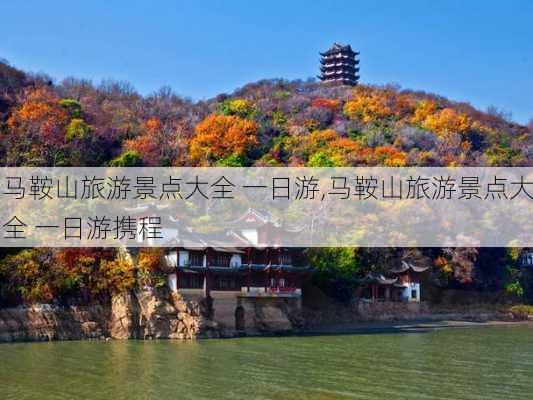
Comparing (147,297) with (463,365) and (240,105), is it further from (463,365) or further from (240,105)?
(240,105)

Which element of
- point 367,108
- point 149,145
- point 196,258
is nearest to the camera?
point 196,258

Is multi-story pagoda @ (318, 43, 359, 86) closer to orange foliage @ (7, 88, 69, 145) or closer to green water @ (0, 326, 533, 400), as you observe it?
orange foliage @ (7, 88, 69, 145)

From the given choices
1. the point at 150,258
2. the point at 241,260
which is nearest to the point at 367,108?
the point at 241,260

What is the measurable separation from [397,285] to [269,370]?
32.9m

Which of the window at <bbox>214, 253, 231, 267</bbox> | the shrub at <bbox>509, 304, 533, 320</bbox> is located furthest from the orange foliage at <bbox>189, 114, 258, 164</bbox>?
the shrub at <bbox>509, 304, 533, 320</bbox>

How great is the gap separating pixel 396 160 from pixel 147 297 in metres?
40.3

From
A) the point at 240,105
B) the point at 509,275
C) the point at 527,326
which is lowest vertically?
the point at 527,326

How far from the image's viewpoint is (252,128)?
2923 inches

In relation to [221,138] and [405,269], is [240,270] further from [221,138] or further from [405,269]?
[221,138]

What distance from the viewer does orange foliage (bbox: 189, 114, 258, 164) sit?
67.9 m

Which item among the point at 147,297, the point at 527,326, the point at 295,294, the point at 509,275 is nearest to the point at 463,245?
the point at 509,275

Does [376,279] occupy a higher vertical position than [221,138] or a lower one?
lower

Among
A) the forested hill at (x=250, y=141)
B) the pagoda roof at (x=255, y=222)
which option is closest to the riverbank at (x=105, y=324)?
the forested hill at (x=250, y=141)

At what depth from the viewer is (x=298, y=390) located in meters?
21.8
